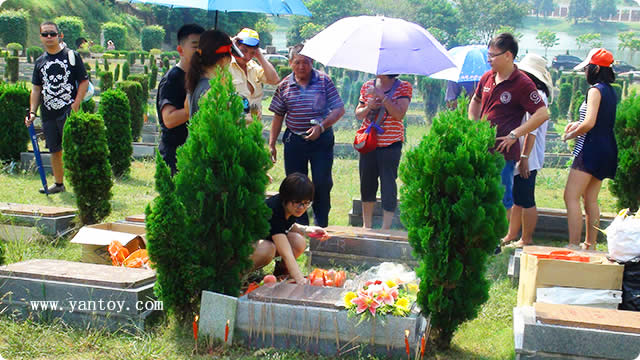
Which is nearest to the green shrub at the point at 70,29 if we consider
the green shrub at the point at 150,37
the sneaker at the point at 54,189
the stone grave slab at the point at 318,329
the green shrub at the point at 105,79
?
the green shrub at the point at 150,37

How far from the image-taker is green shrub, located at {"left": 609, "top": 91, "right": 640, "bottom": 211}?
241 inches

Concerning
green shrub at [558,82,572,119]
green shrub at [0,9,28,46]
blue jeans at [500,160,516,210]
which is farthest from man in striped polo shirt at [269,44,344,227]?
green shrub at [0,9,28,46]

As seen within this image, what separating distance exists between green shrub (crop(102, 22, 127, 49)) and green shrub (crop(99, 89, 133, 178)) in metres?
44.0

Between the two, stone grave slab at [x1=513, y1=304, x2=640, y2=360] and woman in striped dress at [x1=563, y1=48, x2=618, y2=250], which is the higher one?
woman in striped dress at [x1=563, y1=48, x2=618, y2=250]

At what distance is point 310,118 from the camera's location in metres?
5.29

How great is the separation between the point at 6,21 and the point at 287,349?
4026cm

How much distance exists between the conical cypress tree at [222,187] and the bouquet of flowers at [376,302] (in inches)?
25.8

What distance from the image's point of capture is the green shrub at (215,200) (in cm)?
347

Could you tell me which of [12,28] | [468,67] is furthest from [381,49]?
[12,28]

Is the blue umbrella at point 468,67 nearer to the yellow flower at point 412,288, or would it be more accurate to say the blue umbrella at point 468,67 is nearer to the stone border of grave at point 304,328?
the yellow flower at point 412,288

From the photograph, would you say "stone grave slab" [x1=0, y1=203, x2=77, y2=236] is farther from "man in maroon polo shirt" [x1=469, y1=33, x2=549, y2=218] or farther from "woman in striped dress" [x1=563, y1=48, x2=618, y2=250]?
"woman in striped dress" [x1=563, y1=48, x2=618, y2=250]

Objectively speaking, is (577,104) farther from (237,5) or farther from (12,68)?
(12,68)

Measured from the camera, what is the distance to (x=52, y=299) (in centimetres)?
372

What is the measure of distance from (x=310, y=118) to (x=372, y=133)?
51 cm
